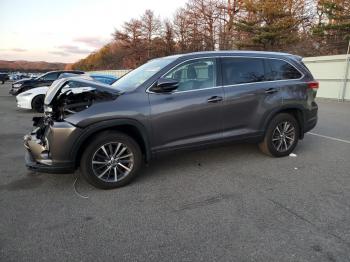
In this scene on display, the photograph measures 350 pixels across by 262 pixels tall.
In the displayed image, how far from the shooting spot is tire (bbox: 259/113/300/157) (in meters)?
5.34

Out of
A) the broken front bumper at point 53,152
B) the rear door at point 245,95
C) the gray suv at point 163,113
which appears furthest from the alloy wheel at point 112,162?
the rear door at point 245,95

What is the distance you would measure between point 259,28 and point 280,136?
82.1 ft

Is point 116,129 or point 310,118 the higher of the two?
point 116,129

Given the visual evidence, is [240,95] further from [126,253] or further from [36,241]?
[36,241]

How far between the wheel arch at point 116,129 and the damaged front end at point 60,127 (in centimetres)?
8

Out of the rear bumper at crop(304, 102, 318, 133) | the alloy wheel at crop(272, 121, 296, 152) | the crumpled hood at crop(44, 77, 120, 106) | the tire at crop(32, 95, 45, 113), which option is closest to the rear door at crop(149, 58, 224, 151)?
the crumpled hood at crop(44, 77, 120, 106)

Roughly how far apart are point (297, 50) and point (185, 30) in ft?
59.8

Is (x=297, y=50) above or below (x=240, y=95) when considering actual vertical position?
above

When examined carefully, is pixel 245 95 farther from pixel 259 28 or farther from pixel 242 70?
pixel 259 28

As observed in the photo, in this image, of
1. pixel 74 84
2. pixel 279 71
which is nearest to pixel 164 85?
pixel 74 84

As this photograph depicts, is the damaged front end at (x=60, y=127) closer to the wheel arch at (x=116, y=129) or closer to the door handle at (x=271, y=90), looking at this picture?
the wheel arch at (x=116, y=129)

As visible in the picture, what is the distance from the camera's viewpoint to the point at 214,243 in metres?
2.91

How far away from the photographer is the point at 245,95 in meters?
4.89

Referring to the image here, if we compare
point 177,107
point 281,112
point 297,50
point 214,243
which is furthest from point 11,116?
point 297,50
